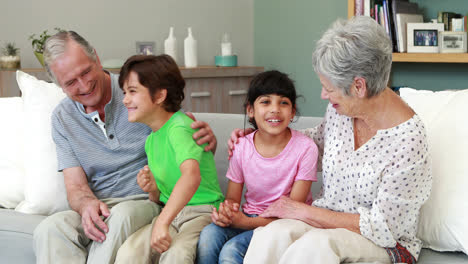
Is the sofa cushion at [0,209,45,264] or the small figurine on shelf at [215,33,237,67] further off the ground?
the small figurine on shelf at [215,33,237,67]

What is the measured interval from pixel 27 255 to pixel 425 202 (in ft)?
4.32

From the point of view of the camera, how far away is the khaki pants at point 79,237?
1713 mm

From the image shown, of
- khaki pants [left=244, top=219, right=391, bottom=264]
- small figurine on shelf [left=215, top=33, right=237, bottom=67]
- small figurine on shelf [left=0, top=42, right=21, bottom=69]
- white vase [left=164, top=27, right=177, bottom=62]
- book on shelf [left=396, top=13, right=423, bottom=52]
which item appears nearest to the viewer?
khaki pants [left=244, top=219, right=391, bottom=264]

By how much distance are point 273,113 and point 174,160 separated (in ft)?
1.24

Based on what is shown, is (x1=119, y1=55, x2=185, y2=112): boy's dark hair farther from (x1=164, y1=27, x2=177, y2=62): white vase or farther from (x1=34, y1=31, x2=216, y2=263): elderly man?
(x1=164, y1=27, x2=177, y2=62): white vase

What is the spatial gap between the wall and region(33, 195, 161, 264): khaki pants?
7.43 ft

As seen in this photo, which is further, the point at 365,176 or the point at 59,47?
the point at 59,47

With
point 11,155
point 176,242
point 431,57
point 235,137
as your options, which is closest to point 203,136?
point 235,137

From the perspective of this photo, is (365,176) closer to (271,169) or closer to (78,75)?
(271,169)

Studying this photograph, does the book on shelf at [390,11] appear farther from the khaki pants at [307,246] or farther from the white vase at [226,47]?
the khaki pants at [307,246]

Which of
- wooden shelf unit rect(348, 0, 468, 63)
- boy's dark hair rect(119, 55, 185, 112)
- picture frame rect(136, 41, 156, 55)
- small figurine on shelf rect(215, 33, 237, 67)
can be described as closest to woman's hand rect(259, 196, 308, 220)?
boy's dark hair rect(119, 55, 185, 112)

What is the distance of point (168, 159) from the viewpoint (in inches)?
74.0

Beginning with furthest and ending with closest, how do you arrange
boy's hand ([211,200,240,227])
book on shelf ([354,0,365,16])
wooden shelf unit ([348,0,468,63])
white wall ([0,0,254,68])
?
white wall ([0,0,254,68]) → book on shelf ([354,0,365,16]) → wooden shelf unit ([348,0,468,63]) → boy's hand ([211,200,240,227])

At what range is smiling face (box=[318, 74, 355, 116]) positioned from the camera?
154 centimetres
